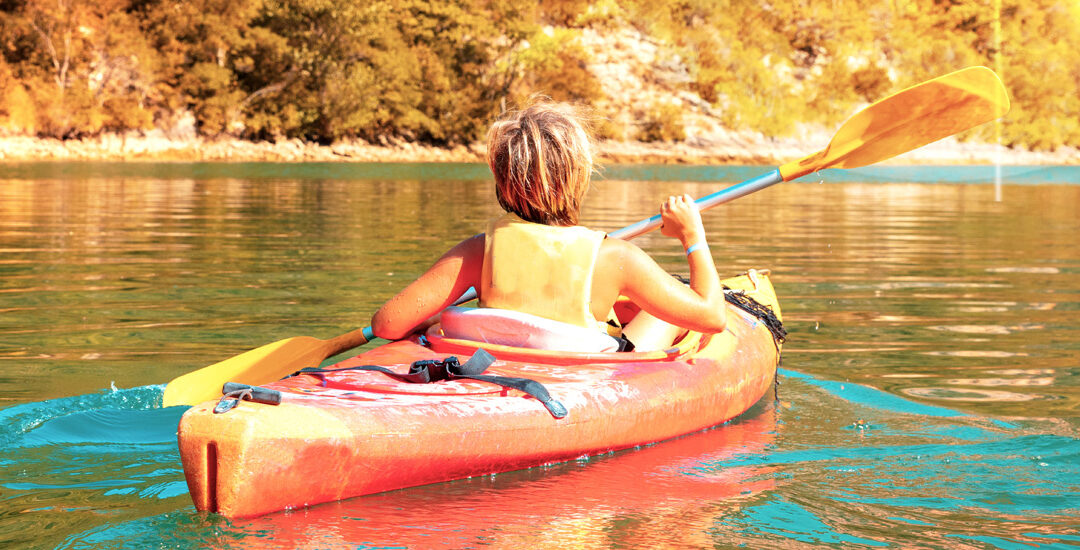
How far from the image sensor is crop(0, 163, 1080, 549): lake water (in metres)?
2.96

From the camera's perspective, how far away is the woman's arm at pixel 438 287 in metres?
3.64

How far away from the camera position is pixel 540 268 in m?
3.52

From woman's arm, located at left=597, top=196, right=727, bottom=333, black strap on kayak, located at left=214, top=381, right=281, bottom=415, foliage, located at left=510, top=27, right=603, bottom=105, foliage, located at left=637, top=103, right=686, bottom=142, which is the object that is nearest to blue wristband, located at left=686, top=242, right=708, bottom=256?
woman's arm, located at left=597, top=196, right=727, bottom=333

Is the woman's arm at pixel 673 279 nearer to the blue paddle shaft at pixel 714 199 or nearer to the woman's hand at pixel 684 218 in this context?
the woman's hand at pixel 684 218

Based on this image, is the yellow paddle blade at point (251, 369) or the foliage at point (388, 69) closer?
the yellow paddle blade at point (251, 369)

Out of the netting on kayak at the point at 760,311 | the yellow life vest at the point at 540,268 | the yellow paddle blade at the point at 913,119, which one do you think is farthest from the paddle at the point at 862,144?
the yellow life vest at the point at 540,268

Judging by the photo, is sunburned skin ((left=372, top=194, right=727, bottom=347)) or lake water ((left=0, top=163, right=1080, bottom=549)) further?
sunburned skin ((left=372, top=194, right=727, bottom=347))

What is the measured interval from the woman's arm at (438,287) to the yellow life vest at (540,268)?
59 millimetres

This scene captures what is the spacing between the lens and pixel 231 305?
6848mm

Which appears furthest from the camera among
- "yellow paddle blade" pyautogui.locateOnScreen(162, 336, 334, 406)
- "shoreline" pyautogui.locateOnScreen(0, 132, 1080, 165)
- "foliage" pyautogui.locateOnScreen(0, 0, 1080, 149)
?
"foliage" pyautogui.locateOnScreen(0, 0, 1080, 149)

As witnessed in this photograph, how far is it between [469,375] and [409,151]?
40.0 meters

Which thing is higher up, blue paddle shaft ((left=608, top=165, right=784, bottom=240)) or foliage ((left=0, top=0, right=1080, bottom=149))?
foliage ((left=0, top=0, right=1080, bottom=149))

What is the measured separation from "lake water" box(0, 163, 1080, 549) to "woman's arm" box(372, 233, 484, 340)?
64cm

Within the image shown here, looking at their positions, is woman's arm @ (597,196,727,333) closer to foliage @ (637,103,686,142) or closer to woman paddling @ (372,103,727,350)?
woman paddling @ (372,103,727,350)
